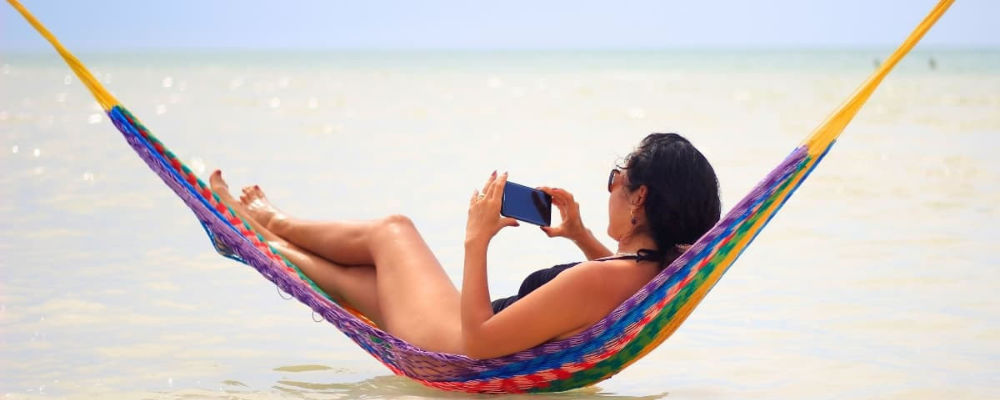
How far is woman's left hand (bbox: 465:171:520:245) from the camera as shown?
2.79m

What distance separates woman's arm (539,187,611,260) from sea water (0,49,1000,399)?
0.45 meters

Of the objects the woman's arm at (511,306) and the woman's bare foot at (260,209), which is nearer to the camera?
the woman's arm at (511,306)

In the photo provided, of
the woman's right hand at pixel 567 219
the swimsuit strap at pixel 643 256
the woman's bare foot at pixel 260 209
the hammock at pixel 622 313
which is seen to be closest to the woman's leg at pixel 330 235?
the woman's bare foot at pixel 260 209

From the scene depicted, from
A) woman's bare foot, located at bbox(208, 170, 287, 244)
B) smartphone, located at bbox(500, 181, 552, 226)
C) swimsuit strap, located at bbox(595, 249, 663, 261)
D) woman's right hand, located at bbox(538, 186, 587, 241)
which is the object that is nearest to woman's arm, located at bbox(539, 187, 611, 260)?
woman's right hand, located at bbox(538, 186, 587, 241)

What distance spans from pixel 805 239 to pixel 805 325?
1897mm

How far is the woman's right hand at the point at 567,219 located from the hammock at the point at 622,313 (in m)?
0.38

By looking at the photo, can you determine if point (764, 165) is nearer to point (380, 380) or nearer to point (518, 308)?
point (380, 380)

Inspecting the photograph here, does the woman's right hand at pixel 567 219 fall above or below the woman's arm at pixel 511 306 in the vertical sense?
above

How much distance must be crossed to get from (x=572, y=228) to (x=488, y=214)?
1.62ft

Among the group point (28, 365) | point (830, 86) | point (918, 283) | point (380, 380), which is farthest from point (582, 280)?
point (830, 86)

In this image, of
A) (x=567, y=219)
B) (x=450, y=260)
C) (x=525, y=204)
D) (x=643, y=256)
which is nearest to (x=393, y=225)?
(x=567, y=219)

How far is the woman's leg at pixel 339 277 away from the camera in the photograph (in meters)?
3.46

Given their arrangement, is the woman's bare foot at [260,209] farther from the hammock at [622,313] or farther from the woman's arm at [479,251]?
the woman's arm at [479,251]

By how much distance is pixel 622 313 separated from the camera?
9.29 feet
